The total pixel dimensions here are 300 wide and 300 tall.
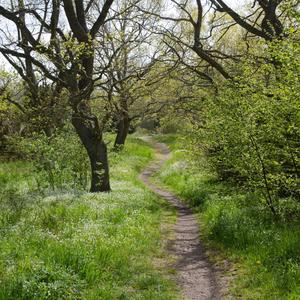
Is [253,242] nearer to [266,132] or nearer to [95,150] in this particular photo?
[266,132]

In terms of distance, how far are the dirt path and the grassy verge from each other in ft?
1.18

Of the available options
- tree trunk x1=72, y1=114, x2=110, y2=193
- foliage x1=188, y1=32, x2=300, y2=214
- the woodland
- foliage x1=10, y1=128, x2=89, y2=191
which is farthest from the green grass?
foliage x1=188, y1=32, x2=300, y2=214

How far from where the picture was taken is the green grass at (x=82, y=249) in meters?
7.04

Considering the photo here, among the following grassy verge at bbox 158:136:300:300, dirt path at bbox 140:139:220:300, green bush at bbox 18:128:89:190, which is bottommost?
dirt path at bbox 140:139:220:300

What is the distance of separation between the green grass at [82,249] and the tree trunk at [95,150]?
242 centimetres

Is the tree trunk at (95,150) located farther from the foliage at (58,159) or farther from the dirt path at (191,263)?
the dirt path at (191,263)

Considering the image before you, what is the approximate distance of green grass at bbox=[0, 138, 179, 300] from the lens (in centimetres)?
704

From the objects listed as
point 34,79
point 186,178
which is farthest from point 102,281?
point 34,79

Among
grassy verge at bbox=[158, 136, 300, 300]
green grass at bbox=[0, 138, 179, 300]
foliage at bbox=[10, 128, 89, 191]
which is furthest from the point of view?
foliage at bbox=[10, 128, 89, 191]

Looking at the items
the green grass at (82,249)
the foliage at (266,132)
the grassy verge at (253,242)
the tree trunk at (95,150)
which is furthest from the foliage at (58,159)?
the foliage at (266,132)

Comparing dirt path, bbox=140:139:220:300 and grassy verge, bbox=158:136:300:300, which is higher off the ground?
grassy verge, bbox=158:136:300:300

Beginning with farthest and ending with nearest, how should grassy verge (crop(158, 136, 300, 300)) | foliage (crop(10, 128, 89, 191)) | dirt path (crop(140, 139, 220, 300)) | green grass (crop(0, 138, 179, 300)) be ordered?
foliage (crop(10, 128, 89, 191)) < dirt path (crop(140, 139, 220, 300)) < grassy verge (crop(158, 136, 300, 300)) < green grass (crop(0, 138, 179, 300))

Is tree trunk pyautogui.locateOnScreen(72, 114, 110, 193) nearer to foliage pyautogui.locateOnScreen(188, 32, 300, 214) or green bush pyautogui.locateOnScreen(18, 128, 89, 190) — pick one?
green bush pyautogui.locateOnScreen(18, 128, 89, 190)

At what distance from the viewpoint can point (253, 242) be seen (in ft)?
32.6
